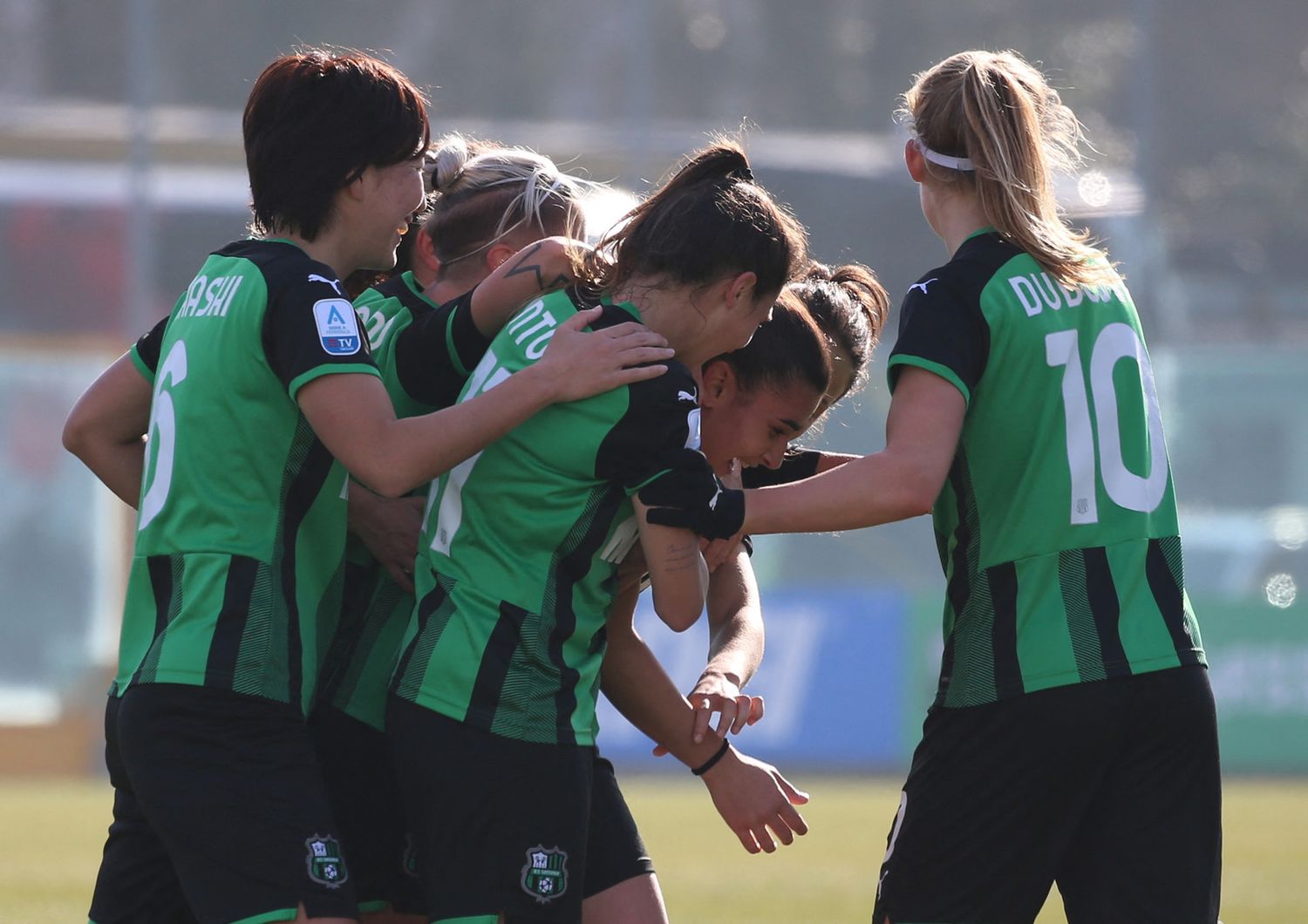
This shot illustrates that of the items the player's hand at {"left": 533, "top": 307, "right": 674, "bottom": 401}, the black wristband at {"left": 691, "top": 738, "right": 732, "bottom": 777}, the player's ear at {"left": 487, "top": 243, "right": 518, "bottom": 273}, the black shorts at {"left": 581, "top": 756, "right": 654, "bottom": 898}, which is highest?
the player's ear at {"left": 487, "top": 243, "right": 518, "bottom": 273}

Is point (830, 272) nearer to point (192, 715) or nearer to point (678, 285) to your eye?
point (678, 285)

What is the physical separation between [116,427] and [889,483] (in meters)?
1.45

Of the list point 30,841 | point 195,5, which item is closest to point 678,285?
point 30,841

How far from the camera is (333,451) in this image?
8.63 ft

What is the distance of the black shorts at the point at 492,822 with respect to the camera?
256 cm

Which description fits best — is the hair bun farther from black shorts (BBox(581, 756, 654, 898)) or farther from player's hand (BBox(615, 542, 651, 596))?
black shorts (BBox(581, 756, 654, 898))

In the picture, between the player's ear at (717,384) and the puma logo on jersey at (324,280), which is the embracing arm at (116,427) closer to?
the puma logo on jersey at (324,280)

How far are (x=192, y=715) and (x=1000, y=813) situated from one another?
1.38m

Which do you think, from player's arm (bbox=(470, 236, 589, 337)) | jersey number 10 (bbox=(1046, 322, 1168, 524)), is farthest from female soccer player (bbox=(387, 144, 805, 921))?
jersey number 10 (bbox=(1046, 322, 1168, 524))

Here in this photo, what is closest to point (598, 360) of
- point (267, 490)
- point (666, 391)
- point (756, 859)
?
point (666, 391)

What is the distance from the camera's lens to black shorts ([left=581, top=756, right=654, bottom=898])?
3.08 metres

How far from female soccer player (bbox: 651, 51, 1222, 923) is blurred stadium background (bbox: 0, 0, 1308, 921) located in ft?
32.5

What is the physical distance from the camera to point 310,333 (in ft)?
8.58

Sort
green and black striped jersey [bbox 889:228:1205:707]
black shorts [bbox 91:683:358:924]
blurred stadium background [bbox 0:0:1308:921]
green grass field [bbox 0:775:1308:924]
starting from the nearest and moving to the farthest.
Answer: black shorts [bbox 91:683:358:924] → green and black striped jersey [bbox 889:228:1205:707] → green grass field [bbox 0:775:1308:924] → blurred stadium background [bbox 0:0:1308:921]
